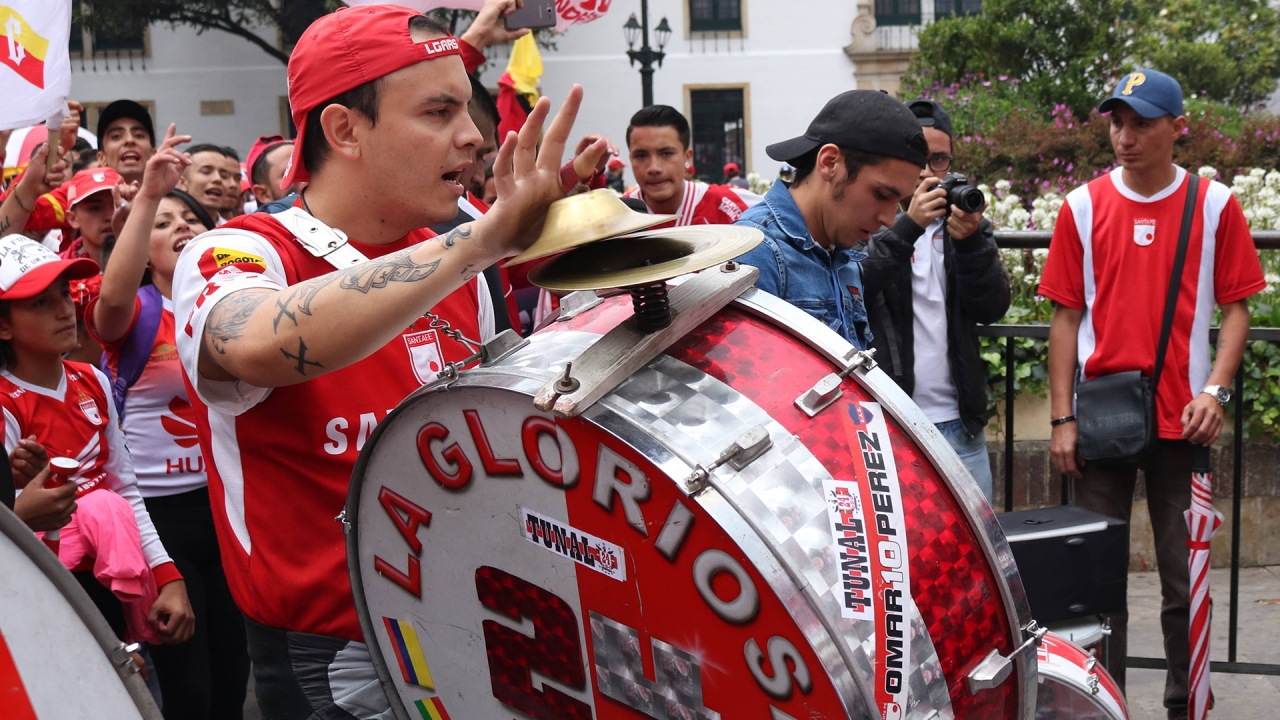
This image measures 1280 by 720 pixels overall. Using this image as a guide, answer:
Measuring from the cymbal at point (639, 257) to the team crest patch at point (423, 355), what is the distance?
442 millimetres

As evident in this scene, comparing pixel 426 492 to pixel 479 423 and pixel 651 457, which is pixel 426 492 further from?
pixel 651 457

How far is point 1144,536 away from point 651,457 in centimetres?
439

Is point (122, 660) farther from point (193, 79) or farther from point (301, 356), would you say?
point (193, 79)

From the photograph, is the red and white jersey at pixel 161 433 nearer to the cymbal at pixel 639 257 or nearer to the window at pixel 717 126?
the cymbal at pixel 639 257

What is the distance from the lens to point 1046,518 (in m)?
3.31

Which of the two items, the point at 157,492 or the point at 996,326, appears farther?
the point at 996,326

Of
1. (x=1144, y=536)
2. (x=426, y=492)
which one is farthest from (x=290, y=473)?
(x=1144, y=536)

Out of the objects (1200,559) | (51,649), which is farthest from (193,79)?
(51,649)

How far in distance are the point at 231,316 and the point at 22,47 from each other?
2214 mm

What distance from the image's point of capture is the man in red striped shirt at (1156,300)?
13.1 ft

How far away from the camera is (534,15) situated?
439 cm

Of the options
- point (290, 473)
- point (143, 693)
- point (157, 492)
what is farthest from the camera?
point (157, 492)

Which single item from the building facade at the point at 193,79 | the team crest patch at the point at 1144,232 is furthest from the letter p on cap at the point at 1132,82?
the building facade at the point at 193,79

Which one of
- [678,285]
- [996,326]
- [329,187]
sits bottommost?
[996,326]
